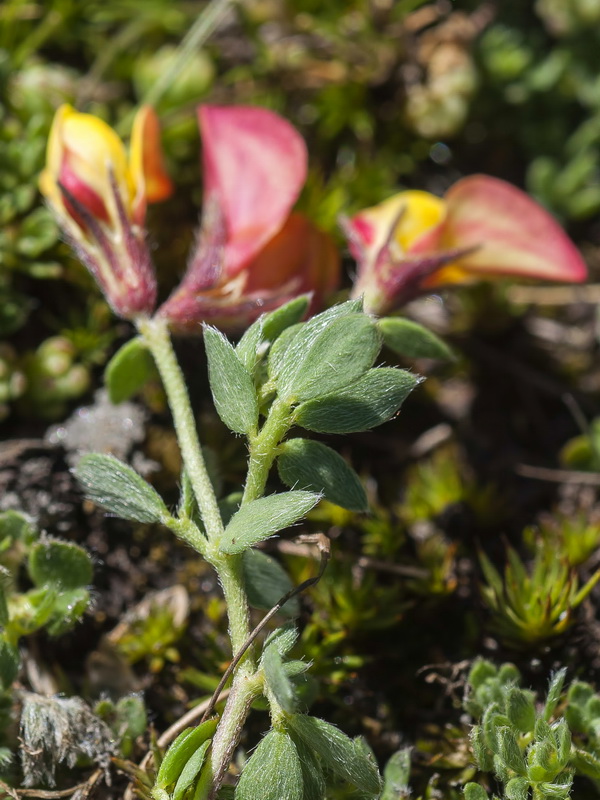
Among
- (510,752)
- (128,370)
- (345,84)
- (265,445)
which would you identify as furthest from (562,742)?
(345,84)

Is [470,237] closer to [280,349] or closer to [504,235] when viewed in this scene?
[504,235]

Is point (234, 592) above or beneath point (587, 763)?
above

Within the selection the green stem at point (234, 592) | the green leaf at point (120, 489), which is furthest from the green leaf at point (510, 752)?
the green leaf at point (120, 489)

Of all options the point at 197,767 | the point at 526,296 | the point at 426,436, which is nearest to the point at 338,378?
the point at 197,767

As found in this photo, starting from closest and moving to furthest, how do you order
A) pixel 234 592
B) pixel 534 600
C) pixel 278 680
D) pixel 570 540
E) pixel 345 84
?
pixel 278 680 < pixel 234 592 < pixel 534 600 < pixel 570 540 < pixel 345 84

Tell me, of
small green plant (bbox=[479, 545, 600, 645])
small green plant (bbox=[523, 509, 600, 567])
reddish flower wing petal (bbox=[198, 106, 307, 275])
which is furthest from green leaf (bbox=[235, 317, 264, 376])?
small green plant (bbox=[523, 509, 600, 567])

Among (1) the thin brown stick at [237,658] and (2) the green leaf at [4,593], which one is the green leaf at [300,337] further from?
(2) the green leaf at [4,593]
